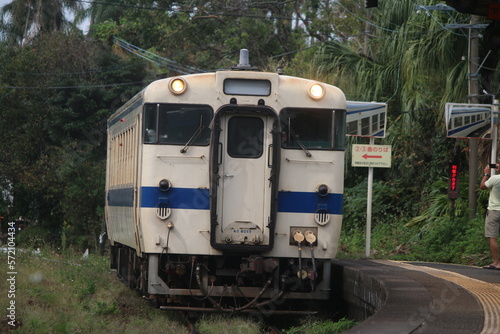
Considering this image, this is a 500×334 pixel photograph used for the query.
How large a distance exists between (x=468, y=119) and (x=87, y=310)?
763cm

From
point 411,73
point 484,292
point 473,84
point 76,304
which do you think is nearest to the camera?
point 484,292

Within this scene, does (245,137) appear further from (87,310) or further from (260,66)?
(260,66)

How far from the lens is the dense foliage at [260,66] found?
19234 mm

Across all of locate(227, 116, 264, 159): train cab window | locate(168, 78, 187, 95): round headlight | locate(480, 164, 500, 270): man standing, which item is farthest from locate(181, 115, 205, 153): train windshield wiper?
locate(480, 164, 500, 270): man standing

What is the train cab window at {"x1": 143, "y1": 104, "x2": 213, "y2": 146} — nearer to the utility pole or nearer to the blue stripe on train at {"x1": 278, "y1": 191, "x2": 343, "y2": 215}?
the blue stripe on train at {"x1": 278, "y1": 191, "x2": 343, "y2": 215}

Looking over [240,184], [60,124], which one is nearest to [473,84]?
[240,184]

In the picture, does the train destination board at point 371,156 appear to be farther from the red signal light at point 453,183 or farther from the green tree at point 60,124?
the green tree at point 60,124

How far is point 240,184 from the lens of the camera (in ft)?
34.1

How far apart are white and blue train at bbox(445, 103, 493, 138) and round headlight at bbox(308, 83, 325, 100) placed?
5.06 meters

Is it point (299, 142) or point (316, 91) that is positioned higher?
point (316, 91)

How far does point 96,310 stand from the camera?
11180mm

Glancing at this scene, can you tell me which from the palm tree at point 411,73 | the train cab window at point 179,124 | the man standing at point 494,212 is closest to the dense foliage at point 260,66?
the palm tree at point 411,73

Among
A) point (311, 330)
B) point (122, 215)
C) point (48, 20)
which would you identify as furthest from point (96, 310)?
point (48, 20)

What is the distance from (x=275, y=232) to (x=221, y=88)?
1.89 metres
